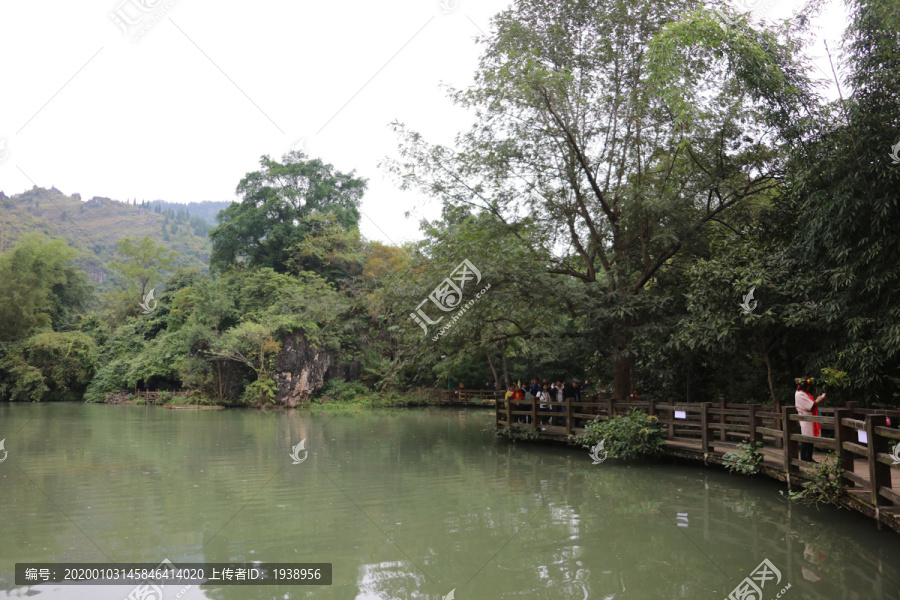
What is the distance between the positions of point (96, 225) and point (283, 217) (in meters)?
76.1

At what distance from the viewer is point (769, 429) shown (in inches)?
350

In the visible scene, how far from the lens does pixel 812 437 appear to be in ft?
25.1

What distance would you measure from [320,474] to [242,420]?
46.5 ft

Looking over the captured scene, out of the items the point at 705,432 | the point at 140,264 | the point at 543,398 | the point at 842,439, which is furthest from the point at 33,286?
the point at 842,439

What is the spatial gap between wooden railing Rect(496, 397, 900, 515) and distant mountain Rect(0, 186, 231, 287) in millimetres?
57321

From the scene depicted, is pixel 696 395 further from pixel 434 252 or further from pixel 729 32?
pixel 729 32

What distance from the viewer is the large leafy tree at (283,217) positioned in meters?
38.8

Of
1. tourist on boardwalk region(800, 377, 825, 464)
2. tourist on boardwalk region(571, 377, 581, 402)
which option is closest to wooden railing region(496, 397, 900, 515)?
tourist on boardwalk region(800, 377, 825, 464)

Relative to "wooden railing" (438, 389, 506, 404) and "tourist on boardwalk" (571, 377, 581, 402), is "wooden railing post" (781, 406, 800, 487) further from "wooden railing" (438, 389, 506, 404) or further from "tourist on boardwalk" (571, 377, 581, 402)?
"wooden railing" (438, 389, 506, 404)

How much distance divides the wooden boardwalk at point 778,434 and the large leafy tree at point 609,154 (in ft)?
5.45

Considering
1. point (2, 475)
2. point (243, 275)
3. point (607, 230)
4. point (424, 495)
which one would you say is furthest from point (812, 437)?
point (243, 275)

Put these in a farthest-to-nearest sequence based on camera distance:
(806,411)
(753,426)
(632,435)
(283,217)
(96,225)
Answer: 1. (96,225)
2. (283,217)
3. (632,435)
4. (753,426)
5. (806,411)

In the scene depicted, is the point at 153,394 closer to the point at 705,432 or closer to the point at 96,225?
the point at 705,432

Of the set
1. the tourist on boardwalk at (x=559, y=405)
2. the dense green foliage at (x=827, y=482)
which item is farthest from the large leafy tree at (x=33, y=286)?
the dense green foliage at (x=827, y=482)
